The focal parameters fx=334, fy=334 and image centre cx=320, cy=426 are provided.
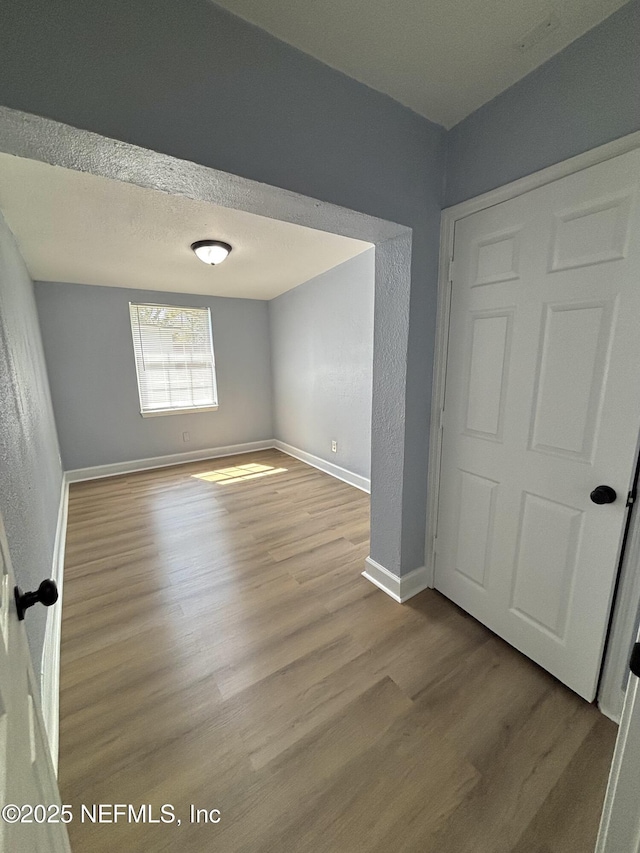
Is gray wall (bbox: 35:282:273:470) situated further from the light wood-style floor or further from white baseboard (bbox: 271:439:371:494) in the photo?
the light wood-style floor

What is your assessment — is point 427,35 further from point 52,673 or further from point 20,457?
point 52,673

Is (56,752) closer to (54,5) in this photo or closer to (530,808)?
(530,808)

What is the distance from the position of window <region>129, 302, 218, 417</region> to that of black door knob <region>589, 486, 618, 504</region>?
14.3 ft

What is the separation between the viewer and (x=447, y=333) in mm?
1692

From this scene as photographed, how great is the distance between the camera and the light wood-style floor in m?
1.01

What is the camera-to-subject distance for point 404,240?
160cm

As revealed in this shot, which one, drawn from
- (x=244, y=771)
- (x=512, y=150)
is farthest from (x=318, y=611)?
(x=512, y=150)

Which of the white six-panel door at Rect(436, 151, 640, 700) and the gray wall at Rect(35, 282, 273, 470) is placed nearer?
the white six-panel door at Rect(436, 151, 640, 700)

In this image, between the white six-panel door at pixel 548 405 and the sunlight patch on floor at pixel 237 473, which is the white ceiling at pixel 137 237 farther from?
the sunlight patch on floor at pixel 237 473

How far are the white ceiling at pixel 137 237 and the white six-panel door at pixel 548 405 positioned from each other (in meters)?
1.59

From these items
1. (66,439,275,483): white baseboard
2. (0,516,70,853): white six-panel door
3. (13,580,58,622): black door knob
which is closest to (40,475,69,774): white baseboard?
(0,516,70,853): white six-panel door

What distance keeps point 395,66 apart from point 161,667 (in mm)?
2657

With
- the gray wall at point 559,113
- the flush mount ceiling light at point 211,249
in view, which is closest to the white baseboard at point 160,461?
the flush mount ceiling light at point 211,249

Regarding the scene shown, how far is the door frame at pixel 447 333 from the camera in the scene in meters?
1.15
